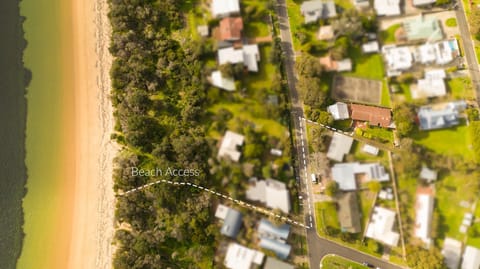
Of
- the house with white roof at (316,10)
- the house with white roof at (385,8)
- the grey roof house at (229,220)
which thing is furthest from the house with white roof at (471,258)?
the house with white roof at (316,10)

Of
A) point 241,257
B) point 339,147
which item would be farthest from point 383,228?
point 241,257

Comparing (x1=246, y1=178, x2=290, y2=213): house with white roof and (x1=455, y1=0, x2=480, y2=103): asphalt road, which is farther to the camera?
(x1=455, y1=0, x2=480, y2=103): asphalt road

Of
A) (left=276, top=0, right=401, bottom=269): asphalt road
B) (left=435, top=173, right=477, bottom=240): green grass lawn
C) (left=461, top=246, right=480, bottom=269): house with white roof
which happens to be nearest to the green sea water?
(left=276, top=0, right=401, bottom=269): asphalt road

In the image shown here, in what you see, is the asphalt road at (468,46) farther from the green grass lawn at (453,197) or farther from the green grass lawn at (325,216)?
the green grass lawn at (325,216)

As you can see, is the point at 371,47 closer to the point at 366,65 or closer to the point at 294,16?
the point at 366,65

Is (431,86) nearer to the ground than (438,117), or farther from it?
farther from it

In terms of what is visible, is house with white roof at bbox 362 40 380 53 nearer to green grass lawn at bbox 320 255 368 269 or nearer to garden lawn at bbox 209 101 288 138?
garden lawn at bbox 209 101 288 138
